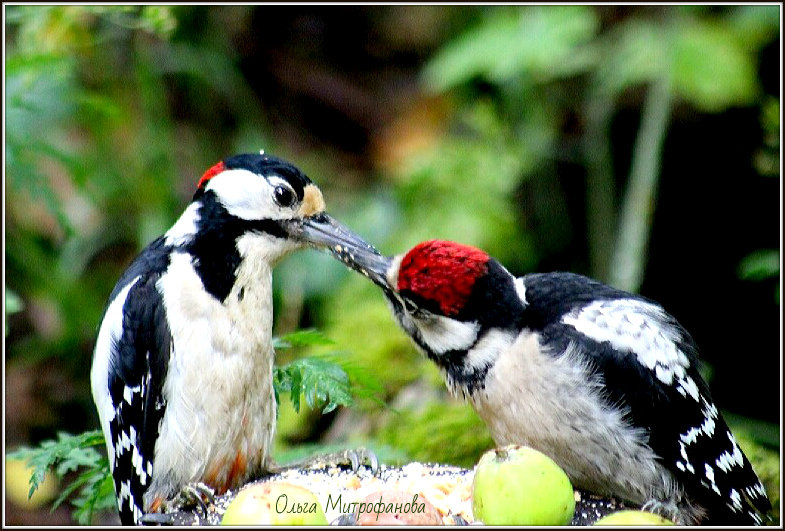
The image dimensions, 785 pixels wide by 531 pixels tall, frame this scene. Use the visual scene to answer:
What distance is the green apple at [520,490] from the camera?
2.05 meters

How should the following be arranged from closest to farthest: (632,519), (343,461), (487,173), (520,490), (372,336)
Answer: (632,519) → (520,490) → (343,461) → (372,336) → (487,173)

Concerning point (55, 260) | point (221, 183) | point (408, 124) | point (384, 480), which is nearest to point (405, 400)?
point (384, 480)

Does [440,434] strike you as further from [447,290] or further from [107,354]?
[107,354]

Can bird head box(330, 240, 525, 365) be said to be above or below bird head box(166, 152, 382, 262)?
below

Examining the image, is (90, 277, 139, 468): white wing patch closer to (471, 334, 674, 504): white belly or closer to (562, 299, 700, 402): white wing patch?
(471, 334, 674, 504): white belly

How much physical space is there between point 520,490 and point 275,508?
52cm

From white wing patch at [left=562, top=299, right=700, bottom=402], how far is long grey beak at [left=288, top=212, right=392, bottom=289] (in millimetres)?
518

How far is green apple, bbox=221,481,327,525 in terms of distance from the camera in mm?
1961

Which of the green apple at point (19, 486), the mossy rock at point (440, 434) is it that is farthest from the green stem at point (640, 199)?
the green apple at point (19, 486)

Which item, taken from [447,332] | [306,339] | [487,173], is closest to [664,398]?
[447,332]

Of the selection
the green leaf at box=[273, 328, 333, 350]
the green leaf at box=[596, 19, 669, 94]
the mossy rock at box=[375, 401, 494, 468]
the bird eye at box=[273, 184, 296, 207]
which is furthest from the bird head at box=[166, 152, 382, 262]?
the green leaf at box=[596, 19, 669, 94]

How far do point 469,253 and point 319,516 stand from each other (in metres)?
0.84

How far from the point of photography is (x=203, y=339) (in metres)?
2.50

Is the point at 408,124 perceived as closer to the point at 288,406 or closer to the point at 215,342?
the point at 288,406
